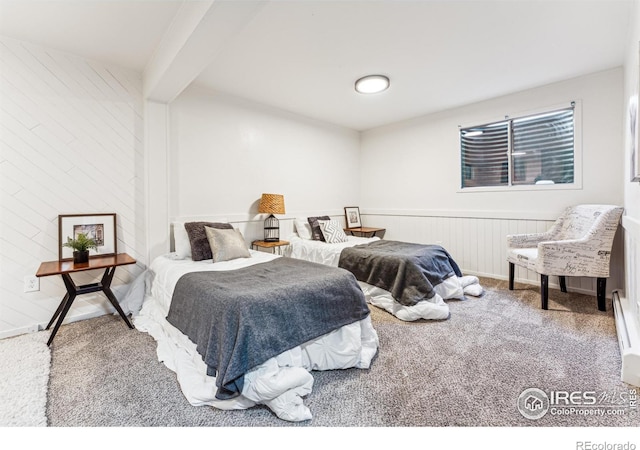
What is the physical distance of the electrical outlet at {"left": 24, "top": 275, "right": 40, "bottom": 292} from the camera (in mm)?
→ 2434

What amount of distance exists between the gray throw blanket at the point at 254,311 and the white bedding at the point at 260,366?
0.24ft

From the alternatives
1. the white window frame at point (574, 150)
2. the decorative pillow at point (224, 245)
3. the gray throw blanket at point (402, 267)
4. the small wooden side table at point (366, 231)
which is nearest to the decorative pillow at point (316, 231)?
the gray throw blanket at point (402, 267)

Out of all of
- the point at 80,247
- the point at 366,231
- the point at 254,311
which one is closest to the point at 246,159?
the point at 80,247

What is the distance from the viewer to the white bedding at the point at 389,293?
2633 millimetres

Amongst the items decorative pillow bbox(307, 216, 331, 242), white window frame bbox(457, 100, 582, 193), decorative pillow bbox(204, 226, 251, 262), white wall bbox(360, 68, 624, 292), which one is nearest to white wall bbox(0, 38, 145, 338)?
decorative pillow bbox(204, 226, 251, 262)

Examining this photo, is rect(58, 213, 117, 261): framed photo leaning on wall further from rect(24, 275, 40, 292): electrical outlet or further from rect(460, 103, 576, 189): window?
rect(460, 103, 576, 189): window

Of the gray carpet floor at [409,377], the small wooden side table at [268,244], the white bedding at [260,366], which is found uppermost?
the small wooden side table at [268,244]

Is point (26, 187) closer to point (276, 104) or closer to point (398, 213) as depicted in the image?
point (276, 104)

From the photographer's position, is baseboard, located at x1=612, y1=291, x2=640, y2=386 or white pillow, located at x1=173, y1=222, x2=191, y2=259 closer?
baseboard, located at x1=612, y1=291, x2=640, y2=386

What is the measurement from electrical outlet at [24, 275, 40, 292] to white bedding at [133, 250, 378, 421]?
2.67 feet

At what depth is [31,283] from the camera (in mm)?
2451

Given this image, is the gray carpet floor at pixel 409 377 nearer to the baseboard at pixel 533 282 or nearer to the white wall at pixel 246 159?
the baseboard at pixel 533 282

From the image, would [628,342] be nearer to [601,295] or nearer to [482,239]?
[601,295]

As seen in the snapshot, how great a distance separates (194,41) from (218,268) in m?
1.67
